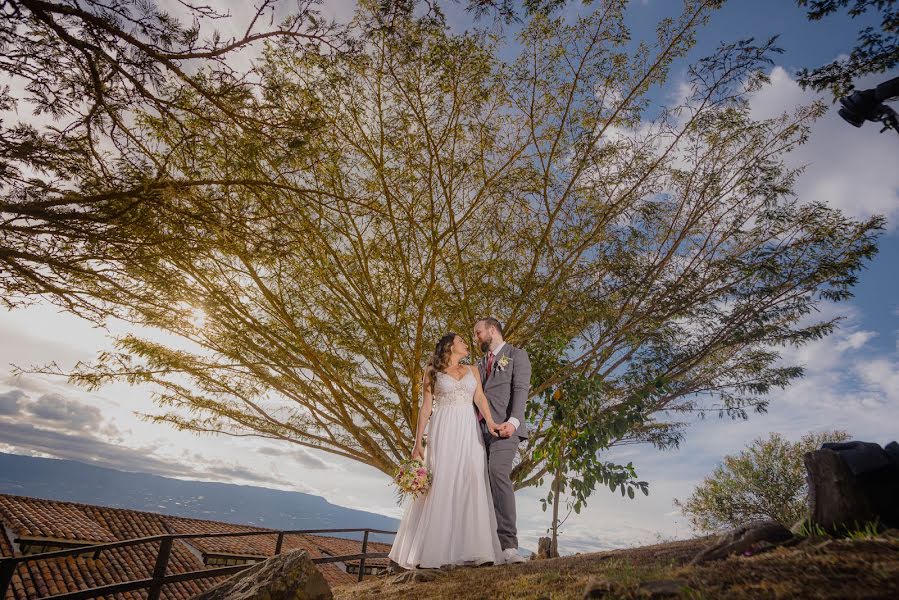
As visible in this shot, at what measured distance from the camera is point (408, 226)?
6.48m

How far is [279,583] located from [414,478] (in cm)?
125

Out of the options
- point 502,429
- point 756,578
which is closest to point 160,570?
point 502,429

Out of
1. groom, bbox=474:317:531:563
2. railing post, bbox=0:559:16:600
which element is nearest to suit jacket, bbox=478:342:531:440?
groom, bbox=474:317:531:563

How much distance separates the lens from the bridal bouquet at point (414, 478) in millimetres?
3984

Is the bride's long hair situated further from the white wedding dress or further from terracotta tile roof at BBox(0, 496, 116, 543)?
terracotta tile roof at BBox(0, 496, 116, 543)

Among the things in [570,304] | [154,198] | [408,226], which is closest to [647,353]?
[570,304]

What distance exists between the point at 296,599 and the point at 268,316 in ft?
14.8

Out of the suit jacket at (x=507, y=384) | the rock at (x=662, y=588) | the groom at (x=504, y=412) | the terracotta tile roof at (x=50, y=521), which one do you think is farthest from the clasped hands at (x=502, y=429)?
the terracotta tile roof at (x=50, y=521)

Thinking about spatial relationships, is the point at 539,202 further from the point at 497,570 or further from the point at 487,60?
the point at 497,570

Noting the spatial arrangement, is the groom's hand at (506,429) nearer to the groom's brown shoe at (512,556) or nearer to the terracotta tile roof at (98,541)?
the groom's brown shoe at (512,556)

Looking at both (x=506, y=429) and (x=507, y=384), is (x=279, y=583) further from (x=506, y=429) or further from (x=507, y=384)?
(x=507, y=384)

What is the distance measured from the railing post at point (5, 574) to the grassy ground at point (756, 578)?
3217 mm

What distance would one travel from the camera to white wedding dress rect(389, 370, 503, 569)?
3.77m

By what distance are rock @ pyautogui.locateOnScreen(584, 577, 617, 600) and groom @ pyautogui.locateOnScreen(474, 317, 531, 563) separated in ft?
6.43
